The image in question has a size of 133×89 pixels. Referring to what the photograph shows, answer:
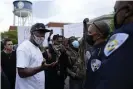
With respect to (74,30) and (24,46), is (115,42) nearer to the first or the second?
(24,46)

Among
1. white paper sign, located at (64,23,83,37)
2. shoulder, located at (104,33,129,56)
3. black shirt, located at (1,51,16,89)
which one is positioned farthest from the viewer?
white paper sign, located at (64,23,83,37)

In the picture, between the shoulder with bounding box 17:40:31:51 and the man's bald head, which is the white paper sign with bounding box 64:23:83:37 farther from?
the man's bald head

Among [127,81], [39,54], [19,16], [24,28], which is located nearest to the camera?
[127,81]

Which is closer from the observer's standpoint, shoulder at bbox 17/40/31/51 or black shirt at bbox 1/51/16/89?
shoulder at bbox 17/40/31/51

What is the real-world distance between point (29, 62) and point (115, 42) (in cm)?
209

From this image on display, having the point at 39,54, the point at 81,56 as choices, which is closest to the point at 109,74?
the point at 39,54

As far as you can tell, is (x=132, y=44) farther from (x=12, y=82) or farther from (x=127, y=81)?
(x=12, y=82)

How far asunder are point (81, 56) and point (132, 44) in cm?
327

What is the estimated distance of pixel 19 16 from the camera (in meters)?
46.9

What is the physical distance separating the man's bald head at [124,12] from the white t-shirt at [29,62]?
193 cm

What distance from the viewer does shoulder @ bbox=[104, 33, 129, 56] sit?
4.29 feet

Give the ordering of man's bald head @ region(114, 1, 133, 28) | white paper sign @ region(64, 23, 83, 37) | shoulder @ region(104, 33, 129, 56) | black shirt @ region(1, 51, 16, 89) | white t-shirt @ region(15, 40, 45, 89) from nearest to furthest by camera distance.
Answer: shoulder @ region(104, 33, 129, 56) < man's bald head @ region(114, 1, 133, 28) < white t-shirt @ region(15, 40, 45, 89) < black shirt @ region(1, 51, 16, 89) < white paper sign @ region(64, 23, 83, 37)

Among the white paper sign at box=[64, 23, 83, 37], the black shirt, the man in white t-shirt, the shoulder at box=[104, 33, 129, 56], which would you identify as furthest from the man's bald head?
the white paper sign at box=[64, 23, 83, 37]

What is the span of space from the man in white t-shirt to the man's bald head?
1.90m
